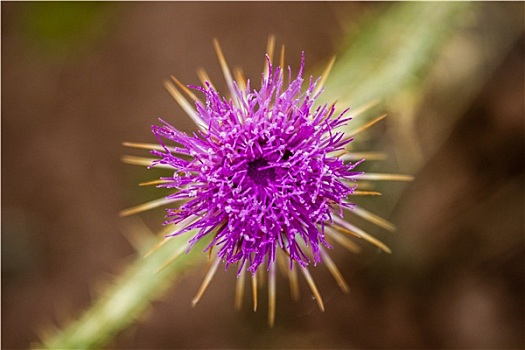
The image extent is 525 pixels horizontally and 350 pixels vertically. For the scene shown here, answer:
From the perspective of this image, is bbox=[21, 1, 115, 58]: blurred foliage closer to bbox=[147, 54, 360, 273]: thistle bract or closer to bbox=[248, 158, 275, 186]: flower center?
bbox=[147, 54, 360, 273]: thistle bract

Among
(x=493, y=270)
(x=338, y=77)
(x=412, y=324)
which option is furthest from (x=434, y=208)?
(x=338, y=77)

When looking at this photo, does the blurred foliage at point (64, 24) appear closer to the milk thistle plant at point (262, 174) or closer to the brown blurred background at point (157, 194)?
the brown blurred background at point (157, 194)

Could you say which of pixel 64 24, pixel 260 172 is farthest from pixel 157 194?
pixel 260 172

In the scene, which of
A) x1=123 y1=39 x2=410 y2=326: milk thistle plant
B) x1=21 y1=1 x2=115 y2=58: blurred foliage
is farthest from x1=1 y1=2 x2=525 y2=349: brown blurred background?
x1=123 y1=39 x2=410 y2=326: milk thistle plant

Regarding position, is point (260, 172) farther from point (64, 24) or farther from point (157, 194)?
point (64, 24)

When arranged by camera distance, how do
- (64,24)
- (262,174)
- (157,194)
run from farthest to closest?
(64,24), (157,194), (262,174)

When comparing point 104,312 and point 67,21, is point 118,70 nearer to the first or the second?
point 67,21

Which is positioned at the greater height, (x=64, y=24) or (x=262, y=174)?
(x=64, y=24)
